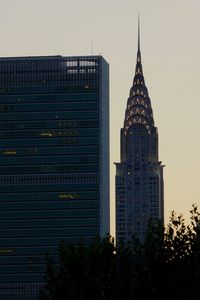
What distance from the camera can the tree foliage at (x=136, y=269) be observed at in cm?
9962

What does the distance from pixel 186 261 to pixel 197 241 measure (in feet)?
5.88

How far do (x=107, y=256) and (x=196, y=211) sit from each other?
8.05 metres

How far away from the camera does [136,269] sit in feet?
333

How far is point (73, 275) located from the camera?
338ft

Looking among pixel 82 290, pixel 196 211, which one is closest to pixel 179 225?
pixel 196 211

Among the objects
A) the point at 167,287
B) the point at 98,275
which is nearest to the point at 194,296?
the point at 167,287

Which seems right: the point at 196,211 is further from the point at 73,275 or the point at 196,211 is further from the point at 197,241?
the point at 73,275

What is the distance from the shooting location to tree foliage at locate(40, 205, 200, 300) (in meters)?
99.6

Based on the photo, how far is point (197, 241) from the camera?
100688mm

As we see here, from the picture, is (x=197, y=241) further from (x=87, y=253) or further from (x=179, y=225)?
(x=87, y=253)

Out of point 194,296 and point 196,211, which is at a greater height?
point 196,211

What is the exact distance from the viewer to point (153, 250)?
101 m

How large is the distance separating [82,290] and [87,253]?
2.89m

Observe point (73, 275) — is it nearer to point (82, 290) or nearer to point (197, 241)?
point (82, 290)
